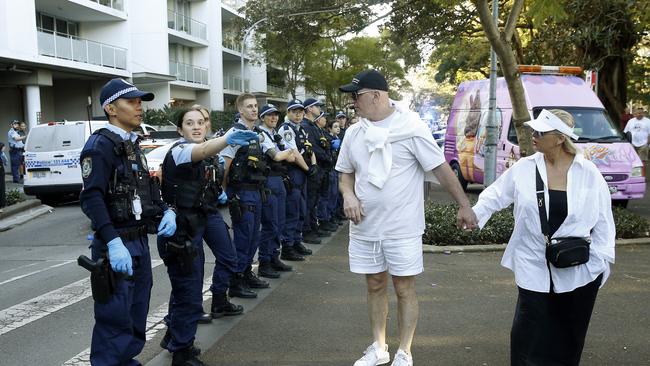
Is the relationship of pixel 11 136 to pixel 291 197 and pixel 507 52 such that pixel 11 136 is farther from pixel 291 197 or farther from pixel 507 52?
pixel 507 52

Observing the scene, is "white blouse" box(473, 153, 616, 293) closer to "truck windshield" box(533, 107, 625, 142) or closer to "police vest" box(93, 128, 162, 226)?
"police vest" box(93, 128, 162, 226)

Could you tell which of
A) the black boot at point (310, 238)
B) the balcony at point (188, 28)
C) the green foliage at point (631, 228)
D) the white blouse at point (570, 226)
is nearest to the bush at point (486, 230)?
the green foliage at point (631, 228)

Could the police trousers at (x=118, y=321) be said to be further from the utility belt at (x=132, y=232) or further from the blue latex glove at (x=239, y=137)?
the blue latex glove at (x=239, y=137)

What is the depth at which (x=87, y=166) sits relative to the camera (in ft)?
11.3

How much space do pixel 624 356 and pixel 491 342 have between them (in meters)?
A: 0.92

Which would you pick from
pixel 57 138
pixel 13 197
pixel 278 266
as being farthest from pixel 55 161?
pixel 278 266

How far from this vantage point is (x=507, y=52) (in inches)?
299

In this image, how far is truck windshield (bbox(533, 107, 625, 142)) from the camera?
37.4ft

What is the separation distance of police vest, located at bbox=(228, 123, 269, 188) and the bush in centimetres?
301

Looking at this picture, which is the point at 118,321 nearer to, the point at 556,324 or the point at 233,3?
the point at 556,324

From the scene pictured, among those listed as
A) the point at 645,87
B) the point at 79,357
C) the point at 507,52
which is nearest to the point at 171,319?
the point at 79,357

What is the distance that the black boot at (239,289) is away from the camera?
592 centimetres

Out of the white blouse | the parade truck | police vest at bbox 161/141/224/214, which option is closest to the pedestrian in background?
the parade truck

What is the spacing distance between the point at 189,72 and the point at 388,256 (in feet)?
113
